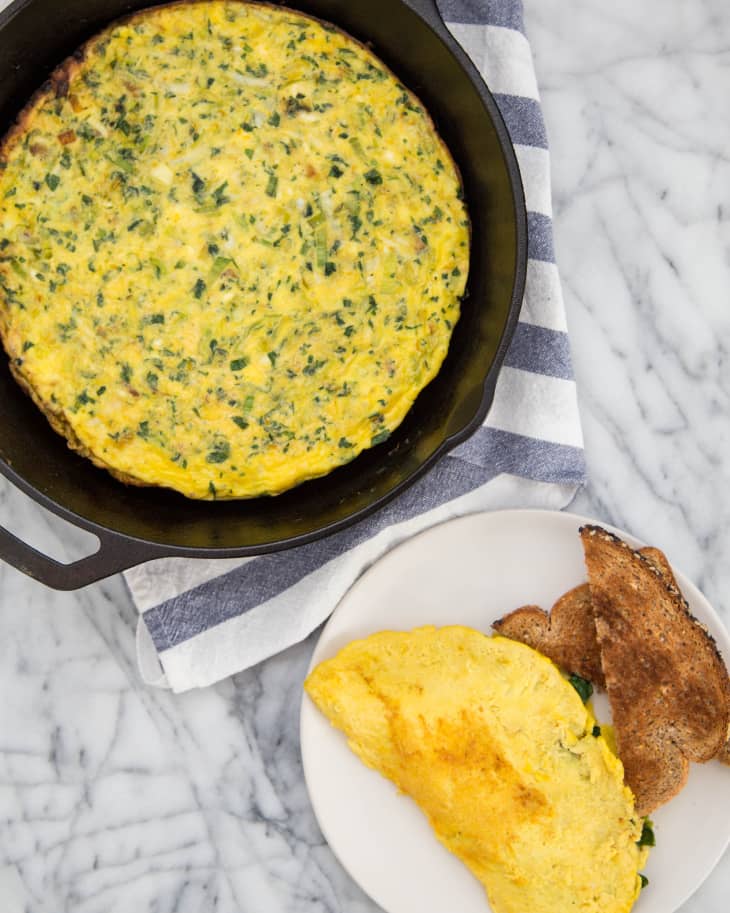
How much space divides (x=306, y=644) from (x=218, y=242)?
3.57 feet

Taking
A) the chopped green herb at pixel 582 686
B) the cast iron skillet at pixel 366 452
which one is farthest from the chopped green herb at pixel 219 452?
the chopped green herb at pixel 582 686

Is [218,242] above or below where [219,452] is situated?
above

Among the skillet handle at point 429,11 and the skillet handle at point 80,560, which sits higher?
the skillet handle at point 429,11

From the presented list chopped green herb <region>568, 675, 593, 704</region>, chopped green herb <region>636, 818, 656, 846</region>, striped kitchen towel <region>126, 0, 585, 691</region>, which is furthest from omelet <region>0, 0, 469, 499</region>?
chopped green herb <region>636, 818, 656, 846</region>

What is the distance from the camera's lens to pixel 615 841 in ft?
7.64

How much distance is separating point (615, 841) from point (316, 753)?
27.7 inches

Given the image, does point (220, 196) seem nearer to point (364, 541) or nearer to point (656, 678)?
point (364, 541)

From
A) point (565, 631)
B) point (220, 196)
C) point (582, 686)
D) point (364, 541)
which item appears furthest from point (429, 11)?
point (582, 686)

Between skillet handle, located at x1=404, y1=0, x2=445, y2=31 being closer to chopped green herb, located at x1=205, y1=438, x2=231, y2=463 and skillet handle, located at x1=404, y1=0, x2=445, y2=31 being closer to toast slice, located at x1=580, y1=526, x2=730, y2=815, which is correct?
chopped green herb, located at x1=205, y1=438, x2=231, y2=463

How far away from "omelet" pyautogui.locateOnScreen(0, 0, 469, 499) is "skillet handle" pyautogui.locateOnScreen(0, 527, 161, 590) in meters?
0.15

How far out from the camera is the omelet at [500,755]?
2.29 metres

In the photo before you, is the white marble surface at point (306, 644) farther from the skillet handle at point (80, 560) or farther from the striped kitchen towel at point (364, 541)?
the skillet handle at point (80, 560)

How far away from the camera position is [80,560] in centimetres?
193

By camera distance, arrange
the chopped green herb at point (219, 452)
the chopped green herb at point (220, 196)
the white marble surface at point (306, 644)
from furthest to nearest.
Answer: the white marble surface at point (306, 644) < the chopped green herb at point (219, 452) < the chopped green herb at point (220, 196)
